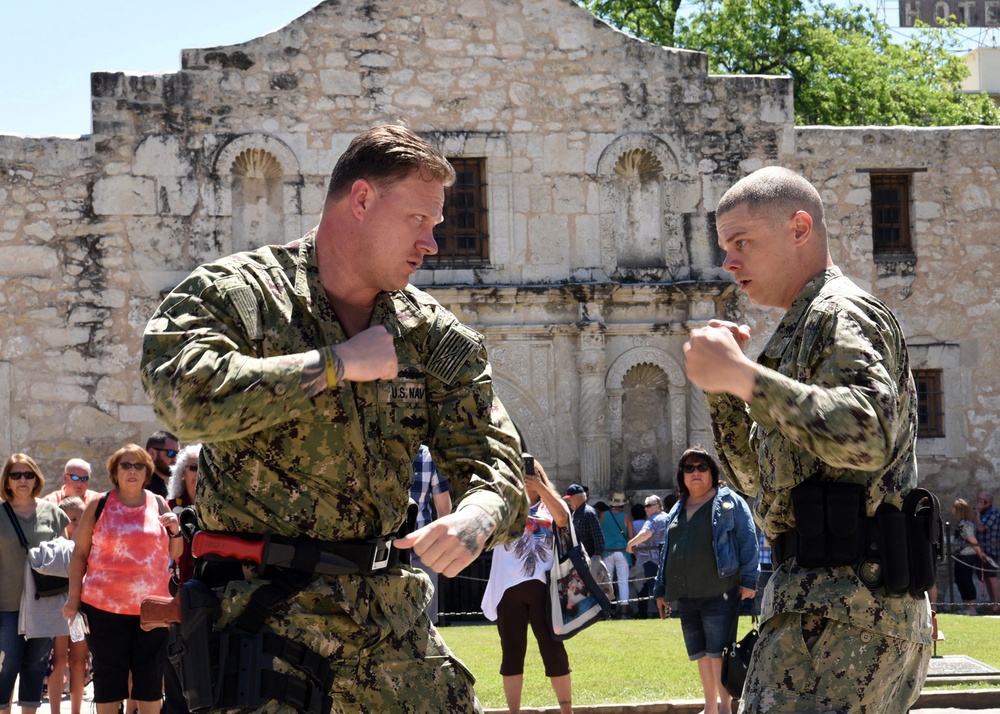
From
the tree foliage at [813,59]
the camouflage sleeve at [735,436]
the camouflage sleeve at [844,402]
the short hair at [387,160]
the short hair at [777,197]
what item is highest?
the tree foliage at [813,59]

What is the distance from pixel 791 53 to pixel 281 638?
97.4ft

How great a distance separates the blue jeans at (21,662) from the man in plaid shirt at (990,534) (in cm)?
1164

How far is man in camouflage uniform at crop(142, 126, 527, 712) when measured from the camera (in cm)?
355

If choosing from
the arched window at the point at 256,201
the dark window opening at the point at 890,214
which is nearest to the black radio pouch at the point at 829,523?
the arched window at the point at 256,201

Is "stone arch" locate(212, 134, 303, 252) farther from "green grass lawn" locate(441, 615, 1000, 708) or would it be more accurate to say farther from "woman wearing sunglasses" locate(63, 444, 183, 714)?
"woman wearing sunglasses" locate(63, 444, 183, 714)

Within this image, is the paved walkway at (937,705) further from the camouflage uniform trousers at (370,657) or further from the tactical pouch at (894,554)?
the camouflage uniform trousers at (370,657)

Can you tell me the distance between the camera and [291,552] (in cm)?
369

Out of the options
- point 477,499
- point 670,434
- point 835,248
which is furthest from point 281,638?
point 835,248

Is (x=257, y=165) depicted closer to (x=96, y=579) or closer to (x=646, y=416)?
(x=646, y=416)

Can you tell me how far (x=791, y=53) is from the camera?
31.4m

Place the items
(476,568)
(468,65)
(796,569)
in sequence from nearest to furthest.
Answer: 1. (796,569)
2. (476,568)
3. (468,65)

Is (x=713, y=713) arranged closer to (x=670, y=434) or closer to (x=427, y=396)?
(x=427, y=396)

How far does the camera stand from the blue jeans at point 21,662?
9.27 m

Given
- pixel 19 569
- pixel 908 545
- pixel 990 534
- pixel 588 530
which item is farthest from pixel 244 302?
pixel 990 534
